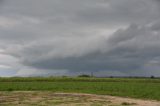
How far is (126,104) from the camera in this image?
28.2 meters

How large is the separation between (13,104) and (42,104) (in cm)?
238

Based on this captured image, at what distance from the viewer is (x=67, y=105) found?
27.3 m

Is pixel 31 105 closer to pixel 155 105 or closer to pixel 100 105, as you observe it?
pixel 100 105

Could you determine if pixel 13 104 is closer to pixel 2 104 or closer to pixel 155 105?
pixel 2 104

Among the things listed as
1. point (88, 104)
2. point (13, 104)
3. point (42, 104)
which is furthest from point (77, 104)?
point (13, 104)

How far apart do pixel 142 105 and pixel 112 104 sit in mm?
2401

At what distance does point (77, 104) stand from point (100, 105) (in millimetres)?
1912

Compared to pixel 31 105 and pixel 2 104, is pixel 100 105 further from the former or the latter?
pixel 2 104

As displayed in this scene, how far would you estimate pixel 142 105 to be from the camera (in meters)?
27.9

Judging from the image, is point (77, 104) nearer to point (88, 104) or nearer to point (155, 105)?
point (88, 104)

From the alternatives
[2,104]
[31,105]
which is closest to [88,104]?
[31,105]

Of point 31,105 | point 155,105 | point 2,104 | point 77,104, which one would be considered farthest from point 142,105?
point 2,104

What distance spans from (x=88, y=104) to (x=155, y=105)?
5384 millimetres

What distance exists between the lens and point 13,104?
28312mm
